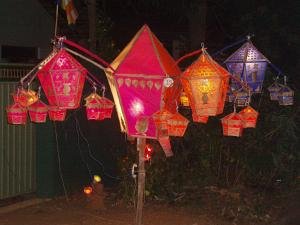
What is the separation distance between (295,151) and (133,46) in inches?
205

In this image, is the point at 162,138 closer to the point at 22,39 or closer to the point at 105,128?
the point at 105,128

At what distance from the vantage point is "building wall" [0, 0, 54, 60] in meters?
13.0

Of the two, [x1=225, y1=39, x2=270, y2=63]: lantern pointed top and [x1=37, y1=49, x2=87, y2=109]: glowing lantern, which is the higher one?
[x1=225, y1=39, x2=270, y2=63]: lantern pointed top

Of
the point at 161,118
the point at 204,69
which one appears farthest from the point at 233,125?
the point at 161,118

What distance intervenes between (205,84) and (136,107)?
787 millimetres

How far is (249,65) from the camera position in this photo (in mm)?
8461

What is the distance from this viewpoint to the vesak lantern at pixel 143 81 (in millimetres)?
5887

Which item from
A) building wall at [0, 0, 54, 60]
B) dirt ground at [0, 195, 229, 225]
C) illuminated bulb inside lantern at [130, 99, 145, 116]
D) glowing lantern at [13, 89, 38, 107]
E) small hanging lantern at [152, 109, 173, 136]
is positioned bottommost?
dirt ground at [0, 195, 229, 225]

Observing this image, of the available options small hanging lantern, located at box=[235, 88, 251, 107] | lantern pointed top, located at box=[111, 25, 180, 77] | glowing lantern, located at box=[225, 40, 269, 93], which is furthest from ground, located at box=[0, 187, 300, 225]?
lantern pointed top, located at box=[111, 25, 180, 77]

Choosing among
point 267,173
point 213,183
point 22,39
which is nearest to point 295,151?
point 267,173

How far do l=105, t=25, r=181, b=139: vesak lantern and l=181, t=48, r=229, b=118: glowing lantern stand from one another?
17cm

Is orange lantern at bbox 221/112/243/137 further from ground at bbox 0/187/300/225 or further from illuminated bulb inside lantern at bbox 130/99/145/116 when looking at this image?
ground at bbox 0/187/300/225

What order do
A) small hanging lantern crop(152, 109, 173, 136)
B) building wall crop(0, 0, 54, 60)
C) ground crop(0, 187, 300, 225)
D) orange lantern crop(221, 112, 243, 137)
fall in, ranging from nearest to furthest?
small hanging lantern crop(152, 109, 173, 136), orange lantern crop(221, 112, 243, 137), ground crop(0, 187, 300, 225), building wall crop(0, 0, 54, 60)

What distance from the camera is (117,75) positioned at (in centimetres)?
597
